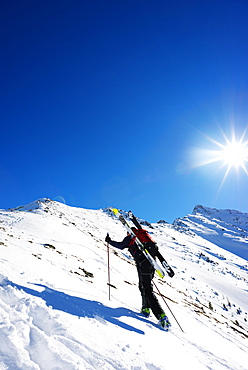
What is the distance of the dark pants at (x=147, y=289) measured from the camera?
470cm

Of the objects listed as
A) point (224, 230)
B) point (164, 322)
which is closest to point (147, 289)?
point (164, 322)

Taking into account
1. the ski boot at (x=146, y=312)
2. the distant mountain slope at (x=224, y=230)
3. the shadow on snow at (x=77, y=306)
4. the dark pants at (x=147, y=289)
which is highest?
the distant mountain slope at (x=224, y=230)

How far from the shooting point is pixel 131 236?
5371mm

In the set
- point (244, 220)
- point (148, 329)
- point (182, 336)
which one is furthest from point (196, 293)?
point (244, 220)

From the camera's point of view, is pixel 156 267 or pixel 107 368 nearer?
pixel 107 368

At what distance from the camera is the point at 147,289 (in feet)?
16.1

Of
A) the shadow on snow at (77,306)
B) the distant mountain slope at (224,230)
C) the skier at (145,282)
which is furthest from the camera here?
the distant mountain slope at (224,230)

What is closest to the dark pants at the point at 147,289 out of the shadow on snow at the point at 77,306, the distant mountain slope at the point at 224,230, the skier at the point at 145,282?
the skier at the point at 145,282

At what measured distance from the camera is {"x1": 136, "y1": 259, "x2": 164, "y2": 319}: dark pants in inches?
185

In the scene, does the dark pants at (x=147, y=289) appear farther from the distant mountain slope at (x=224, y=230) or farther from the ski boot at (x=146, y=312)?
the distant mountain slope at (x=224, y=230)

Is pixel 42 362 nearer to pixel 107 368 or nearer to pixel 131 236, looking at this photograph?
pixel 107 368

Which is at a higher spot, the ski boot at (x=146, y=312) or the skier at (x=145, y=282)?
the skier at (x=145, y=282)

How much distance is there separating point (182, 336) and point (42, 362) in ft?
11.4

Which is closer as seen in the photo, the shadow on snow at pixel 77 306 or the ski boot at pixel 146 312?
the shadow on snow at pixel 77 306
